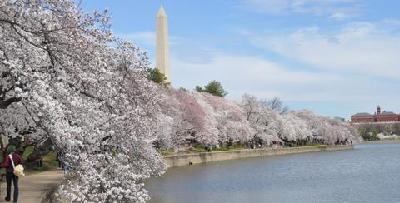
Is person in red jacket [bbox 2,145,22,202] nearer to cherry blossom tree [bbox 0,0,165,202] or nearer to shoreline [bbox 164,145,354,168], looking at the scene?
cherry blossom tree [bbox 0,0,165,202]

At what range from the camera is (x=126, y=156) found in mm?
12117

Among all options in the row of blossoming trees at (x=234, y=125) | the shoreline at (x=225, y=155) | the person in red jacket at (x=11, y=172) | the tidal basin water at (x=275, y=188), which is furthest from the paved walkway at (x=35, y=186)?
the shoreline at (x=225, y=155)

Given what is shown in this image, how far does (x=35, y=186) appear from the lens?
17344mm

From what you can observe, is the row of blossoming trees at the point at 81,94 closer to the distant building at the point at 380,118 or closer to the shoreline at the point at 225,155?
the shoreline at the point at 225,155

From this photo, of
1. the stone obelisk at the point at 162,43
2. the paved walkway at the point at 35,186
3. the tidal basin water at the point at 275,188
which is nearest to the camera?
the paved walkway at the point at 35,186

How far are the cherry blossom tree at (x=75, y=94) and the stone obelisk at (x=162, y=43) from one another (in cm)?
5400

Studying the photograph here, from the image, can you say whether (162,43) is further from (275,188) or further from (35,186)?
(35,186)

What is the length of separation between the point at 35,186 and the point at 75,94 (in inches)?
320

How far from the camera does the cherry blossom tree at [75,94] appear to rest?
898 cm

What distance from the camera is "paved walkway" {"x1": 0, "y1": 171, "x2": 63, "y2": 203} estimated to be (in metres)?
14.5

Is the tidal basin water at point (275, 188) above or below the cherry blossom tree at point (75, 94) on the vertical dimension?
below

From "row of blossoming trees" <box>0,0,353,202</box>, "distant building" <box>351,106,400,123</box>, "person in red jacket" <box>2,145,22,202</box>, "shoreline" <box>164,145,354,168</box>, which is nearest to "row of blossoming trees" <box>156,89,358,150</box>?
"shoreline" <box>164,145,354,168</box>

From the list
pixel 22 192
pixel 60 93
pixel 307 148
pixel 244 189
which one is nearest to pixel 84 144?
pixel 60 93

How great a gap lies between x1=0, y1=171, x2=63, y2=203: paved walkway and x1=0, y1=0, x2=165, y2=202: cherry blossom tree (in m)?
2.85
